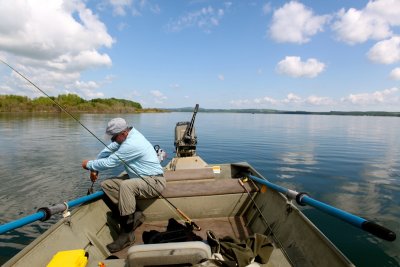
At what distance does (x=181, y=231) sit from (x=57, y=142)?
19.5 metres

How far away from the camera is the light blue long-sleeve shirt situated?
189 inches

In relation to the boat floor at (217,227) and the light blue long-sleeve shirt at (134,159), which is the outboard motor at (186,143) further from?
the light blue long-sleeve shirt at (134,159)

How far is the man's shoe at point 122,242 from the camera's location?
15.0ft

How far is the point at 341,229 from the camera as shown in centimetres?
680

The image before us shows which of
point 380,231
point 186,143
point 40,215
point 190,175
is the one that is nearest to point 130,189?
point 40,215

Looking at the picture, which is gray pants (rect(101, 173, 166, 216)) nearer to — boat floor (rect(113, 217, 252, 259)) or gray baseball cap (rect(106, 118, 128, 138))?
boat floor (rect(113, 217, 252, 259))

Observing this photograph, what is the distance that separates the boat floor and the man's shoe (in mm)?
227

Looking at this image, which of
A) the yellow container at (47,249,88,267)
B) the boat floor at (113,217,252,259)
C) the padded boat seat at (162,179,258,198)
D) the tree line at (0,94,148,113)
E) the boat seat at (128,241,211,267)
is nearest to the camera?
the boat seat at (128,241,211,267)

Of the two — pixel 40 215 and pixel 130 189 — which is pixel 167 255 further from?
pixel 130 189

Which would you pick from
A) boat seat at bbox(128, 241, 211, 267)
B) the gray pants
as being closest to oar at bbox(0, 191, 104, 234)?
the gray pants

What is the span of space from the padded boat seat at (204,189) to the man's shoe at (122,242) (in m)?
1.05

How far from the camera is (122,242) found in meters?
4.68

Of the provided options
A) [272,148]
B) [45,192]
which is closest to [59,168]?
[45,192]

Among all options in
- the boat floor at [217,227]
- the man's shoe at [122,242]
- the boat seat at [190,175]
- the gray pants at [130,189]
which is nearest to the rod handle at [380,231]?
the boat floor at [217,227]
